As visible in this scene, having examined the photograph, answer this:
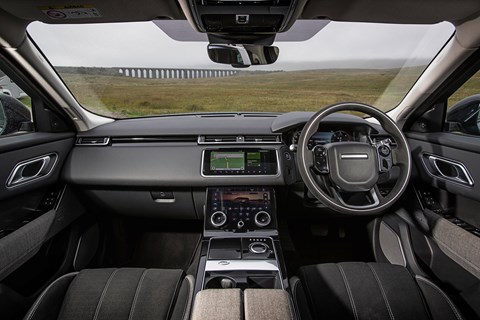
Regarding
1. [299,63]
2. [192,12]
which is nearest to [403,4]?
[192,12]

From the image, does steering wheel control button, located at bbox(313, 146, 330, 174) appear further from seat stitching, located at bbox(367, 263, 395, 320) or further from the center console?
seat stitching, located at bbox(367, 263, 395, 320)

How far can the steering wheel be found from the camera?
5.52 feet

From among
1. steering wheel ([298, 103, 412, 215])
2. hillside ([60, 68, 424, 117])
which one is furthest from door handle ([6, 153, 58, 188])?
steering wheel ([298, 103, 412, 215])

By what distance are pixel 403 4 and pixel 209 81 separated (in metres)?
1.61

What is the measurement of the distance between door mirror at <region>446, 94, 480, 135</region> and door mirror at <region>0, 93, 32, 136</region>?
Answer: 2780mm

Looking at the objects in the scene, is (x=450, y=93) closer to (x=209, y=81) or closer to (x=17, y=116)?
(x=209, y=81)

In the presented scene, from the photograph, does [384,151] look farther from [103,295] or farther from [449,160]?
[103,295]

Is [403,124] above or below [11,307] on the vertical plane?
above

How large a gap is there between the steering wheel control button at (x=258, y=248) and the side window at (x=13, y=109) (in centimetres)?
161

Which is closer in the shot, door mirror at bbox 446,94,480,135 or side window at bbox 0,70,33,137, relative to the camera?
side window at bbox 0,70,33,137

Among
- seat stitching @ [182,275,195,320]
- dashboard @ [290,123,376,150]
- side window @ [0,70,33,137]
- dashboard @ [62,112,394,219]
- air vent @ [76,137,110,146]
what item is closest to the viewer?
seat stitching @ [182,275,195,320]

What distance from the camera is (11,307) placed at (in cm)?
174

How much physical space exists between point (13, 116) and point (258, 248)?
1725mm

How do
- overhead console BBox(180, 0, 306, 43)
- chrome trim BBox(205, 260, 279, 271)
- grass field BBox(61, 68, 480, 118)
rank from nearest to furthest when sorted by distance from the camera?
overhead console BBox(180, 0, 306, 43), chrome trim BBox(205, 260, 279, 271), grass field BBox(61, 68, 480, 118)
